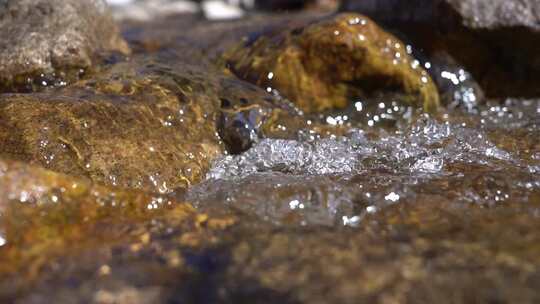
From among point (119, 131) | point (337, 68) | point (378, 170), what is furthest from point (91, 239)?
point (337, 68)

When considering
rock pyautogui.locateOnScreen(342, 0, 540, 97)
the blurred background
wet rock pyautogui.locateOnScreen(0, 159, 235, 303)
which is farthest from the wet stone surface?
the blurred background

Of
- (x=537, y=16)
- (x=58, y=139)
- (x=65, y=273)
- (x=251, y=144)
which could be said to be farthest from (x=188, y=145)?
(x=537, y=16)

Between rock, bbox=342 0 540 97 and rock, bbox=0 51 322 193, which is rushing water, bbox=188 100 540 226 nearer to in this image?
rock, bbox=0 51 322 193

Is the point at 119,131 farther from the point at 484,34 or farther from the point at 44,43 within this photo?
the point at 484,34

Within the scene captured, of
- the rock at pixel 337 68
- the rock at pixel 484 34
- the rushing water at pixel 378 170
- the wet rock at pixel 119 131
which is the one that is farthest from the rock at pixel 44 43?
the rock at pixel 484 34

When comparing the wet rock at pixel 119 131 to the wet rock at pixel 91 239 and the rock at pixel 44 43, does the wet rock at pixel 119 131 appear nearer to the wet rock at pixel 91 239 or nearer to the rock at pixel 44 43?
the rock at pixel 44 43

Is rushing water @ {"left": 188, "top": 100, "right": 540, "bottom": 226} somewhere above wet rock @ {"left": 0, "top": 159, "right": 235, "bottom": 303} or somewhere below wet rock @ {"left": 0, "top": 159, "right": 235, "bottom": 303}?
below
